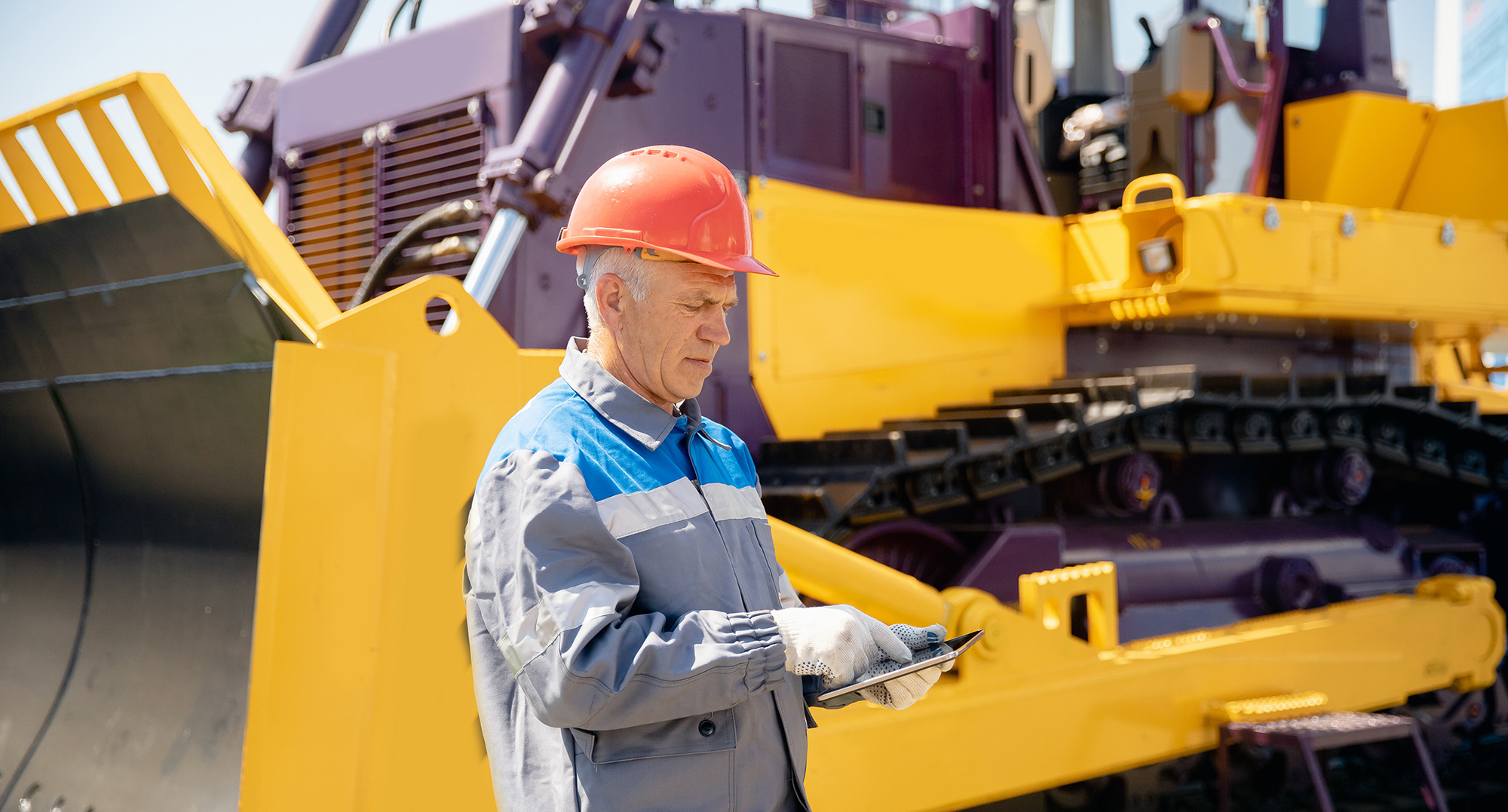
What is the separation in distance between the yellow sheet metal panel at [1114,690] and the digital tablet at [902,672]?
4.59ft

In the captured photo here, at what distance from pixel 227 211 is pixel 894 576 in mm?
1820

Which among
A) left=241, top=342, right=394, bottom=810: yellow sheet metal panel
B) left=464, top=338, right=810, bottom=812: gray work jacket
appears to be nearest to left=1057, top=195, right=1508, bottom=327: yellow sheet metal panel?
left=241, top=342, right=394, bottom=810: yellow sheet metal panel

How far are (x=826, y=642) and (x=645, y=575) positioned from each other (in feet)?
0.83

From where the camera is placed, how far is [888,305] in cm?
444

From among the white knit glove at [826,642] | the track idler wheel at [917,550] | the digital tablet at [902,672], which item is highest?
the white knit glove at [826,642]

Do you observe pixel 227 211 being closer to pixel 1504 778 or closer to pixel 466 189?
pixel 466 189

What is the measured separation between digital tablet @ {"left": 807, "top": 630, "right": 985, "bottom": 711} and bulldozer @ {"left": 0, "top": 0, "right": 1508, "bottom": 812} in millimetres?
1052

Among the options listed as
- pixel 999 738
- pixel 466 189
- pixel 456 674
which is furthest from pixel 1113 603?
pixel 466 189

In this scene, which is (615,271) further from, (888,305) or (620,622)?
(888,305)

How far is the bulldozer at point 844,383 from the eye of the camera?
8.14 ft

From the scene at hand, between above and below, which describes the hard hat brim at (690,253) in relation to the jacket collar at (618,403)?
above

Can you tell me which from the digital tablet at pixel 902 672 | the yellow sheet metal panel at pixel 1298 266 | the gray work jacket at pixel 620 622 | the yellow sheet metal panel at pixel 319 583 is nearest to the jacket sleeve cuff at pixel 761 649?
the gray work jacket at pixel 620 622

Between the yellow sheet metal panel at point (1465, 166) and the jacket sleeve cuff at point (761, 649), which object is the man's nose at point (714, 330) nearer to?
the jacket sleeve cuff at point (761, 649)

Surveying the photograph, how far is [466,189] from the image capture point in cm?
437
